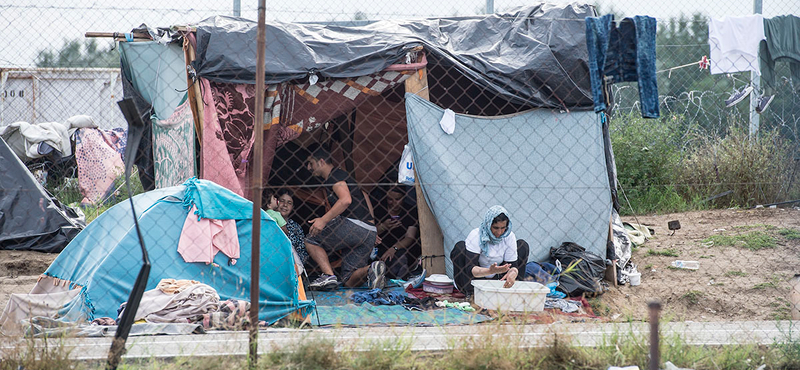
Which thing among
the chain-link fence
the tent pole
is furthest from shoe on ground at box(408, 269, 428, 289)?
the tent pole

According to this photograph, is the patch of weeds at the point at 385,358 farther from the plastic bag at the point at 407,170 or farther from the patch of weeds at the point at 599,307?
the plastic bag at the point at 407,170

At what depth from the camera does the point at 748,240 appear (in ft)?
19.9

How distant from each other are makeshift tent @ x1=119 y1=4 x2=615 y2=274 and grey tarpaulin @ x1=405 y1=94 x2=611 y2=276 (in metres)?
0.02

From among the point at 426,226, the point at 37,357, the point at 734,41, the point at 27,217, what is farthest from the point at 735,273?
the point at 27,217

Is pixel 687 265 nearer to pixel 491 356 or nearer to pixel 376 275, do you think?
pixel 376 275

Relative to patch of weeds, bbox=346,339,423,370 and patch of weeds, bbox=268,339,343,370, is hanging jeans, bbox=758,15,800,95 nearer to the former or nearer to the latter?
patch of weeds, bbox=346,339,423,370

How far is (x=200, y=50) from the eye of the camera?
504cm

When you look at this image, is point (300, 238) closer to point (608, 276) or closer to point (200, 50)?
point (200, 50)

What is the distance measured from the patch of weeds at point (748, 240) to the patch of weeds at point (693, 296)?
1230mm

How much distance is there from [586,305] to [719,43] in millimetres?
3406

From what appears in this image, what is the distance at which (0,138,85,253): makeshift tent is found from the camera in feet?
21.7

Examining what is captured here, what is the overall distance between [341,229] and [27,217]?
3676 millimetres

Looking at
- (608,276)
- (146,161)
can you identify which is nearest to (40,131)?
(146,161)

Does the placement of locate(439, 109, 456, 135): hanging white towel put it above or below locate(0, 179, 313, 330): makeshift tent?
above
